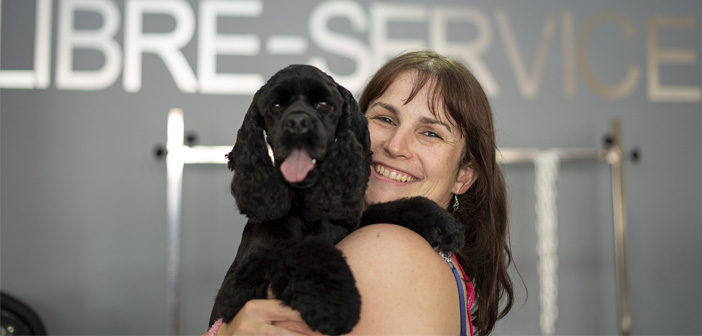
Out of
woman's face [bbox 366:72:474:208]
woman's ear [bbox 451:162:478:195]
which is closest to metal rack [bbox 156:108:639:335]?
woman's ear [bbox 451:162:478:195]

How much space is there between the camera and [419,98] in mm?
1472

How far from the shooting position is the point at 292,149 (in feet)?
3.56

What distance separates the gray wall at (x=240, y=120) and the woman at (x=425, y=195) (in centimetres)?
191

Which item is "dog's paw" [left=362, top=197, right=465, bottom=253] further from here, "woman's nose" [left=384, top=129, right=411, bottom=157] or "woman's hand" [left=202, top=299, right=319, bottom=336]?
"woman's hand" [left=202, top=299, right=319, bottom=336]

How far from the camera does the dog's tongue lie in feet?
3.59

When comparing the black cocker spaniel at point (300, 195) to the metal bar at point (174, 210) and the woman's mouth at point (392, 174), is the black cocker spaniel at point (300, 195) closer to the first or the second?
the woman's mouth at point (392, 174)

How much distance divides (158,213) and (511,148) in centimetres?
207

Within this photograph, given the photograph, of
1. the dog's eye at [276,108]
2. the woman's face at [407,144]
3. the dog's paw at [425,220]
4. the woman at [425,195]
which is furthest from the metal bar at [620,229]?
the dog's eye at [276,108]

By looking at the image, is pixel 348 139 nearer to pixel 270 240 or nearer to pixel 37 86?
pixel 270 240

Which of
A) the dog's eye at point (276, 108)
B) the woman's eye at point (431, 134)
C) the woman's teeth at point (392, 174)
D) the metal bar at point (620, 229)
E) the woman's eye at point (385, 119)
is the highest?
the woman's eye at point (385, 119)

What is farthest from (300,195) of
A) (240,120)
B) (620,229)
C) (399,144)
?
(620,229)

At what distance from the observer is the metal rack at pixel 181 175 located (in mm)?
2957

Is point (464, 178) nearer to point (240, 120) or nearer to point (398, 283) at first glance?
point (398, 283)

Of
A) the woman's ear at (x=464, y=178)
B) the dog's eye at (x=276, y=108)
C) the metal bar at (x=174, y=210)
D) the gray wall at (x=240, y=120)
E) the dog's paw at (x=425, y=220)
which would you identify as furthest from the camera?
the gray wall at (x=240, y=120)
